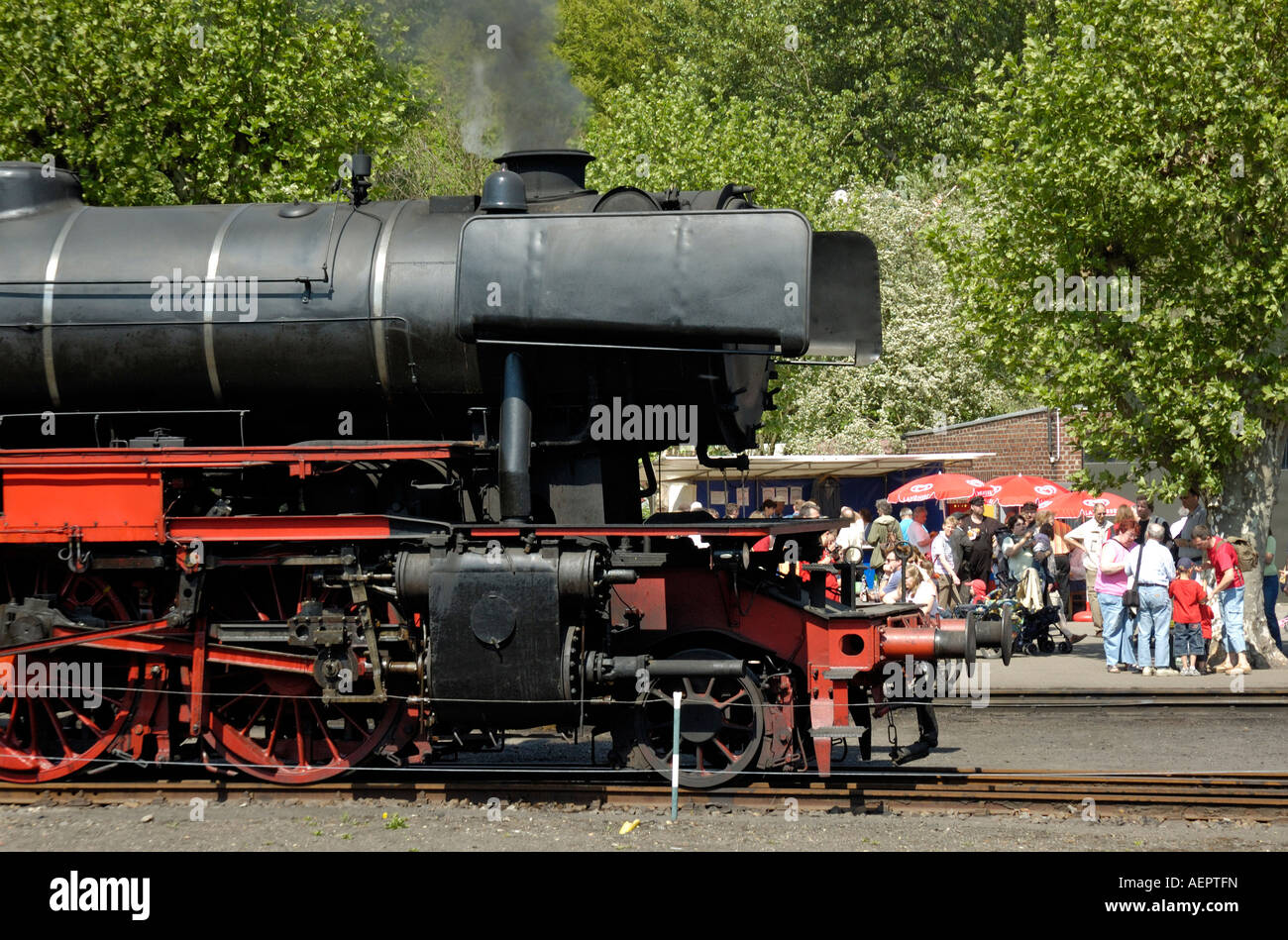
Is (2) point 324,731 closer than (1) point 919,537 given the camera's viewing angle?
Yes

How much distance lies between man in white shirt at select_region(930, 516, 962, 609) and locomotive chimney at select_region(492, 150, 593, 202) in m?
→ 9.08

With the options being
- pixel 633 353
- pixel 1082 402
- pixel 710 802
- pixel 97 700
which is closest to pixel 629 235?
pixel 633 353

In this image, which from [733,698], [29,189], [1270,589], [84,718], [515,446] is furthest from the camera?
[1270,589]

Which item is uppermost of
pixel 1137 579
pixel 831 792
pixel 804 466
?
pixel 804 466

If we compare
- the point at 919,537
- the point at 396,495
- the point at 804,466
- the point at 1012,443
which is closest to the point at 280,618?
the point at 396,495

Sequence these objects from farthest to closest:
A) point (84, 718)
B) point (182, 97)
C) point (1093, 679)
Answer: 1. point (182, 97)
2. point (1093, 679)
3. point (84, 718)

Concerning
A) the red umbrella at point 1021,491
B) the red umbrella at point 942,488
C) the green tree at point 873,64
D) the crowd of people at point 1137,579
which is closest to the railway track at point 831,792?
the crowd of people at point 1137,579

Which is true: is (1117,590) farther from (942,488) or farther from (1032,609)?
(942,488)

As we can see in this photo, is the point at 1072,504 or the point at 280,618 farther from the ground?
the point at 1072,504

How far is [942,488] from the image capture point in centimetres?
2402

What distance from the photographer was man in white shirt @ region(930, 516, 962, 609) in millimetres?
17047

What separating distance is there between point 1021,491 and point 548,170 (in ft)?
60.2

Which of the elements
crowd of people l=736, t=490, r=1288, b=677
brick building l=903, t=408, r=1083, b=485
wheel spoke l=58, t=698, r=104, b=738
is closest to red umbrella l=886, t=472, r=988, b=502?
crowd of people l=736, t=490, r=1288, b=677

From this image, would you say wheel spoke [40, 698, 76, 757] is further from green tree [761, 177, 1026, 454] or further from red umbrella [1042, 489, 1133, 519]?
green tree [761, 177, 1026, 454]
